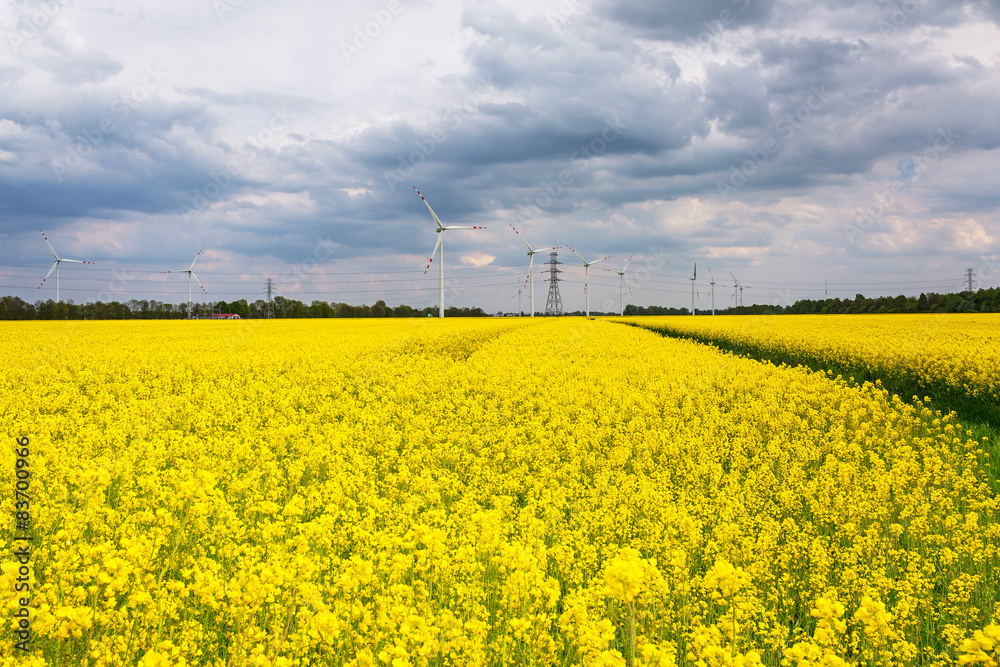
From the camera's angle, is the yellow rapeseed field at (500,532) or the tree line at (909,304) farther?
the tree line at (909,304)

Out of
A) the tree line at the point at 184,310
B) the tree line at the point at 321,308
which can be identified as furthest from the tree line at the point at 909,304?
the tree line at the point at 184,310

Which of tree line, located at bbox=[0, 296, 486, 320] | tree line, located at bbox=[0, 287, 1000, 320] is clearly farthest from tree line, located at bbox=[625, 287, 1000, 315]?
tree line, located at bbox=[0, 296, 486, 320]

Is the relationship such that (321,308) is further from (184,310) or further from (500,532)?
(500,532)

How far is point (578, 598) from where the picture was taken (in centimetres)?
375

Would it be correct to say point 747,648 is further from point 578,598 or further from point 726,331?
point 726,331

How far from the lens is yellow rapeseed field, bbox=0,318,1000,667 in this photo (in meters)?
3.56

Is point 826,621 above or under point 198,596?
above

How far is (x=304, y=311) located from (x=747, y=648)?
109m

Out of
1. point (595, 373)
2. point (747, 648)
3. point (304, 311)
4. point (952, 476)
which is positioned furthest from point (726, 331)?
point (304, 311)

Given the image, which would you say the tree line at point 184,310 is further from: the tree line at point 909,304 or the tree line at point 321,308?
the tree line at point 909,304

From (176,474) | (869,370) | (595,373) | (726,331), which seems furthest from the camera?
(726,331)

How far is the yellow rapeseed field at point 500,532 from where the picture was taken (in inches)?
140

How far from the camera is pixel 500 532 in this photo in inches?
201

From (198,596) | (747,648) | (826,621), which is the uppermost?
(826,621)
